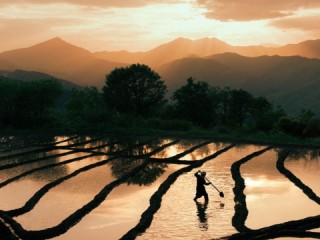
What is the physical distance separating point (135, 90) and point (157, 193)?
41.3 m

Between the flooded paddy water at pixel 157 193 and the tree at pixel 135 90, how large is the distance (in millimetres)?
22382

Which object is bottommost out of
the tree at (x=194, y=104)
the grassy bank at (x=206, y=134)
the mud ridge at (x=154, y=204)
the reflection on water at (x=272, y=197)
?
the reflection on water at (x=272, y=197)

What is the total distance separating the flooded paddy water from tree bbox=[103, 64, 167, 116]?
73.4ft

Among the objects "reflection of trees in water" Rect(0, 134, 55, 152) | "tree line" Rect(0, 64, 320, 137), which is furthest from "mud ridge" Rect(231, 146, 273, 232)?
"tree line" Rect(0, 64, 320, 137)

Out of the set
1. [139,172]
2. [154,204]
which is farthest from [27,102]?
[154,204]

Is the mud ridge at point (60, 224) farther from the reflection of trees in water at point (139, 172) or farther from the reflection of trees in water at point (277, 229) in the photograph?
the reflection of trees in water at point (277, 229)

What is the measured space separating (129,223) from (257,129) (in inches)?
1642

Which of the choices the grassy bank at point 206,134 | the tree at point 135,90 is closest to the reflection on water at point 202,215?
the grassy bank at point 206,134

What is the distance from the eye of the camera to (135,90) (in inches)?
2488

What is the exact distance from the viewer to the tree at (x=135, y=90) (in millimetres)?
63000

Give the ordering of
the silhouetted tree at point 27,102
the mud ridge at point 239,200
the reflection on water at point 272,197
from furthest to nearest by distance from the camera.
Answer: the silhouetted tree at point 27,102, the reflection on water at point 272,197, the mud ridge at point 239,200

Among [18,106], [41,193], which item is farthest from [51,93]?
[41,193]

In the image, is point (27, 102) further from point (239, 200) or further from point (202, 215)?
point (202, 215)

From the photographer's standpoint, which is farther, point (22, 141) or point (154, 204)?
point (22, 141)
